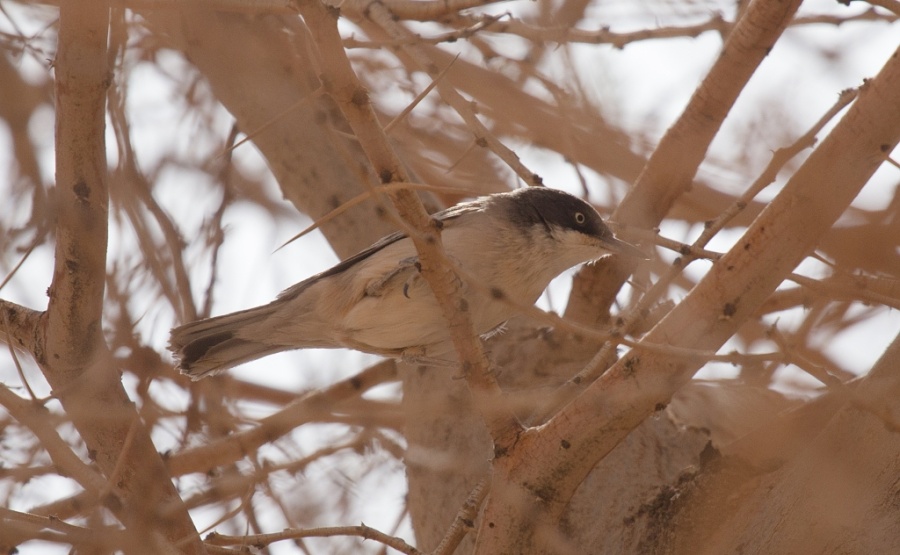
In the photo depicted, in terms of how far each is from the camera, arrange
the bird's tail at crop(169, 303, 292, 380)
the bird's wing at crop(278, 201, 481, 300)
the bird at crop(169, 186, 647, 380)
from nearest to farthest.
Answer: the bird at crop(169, 186, 647, 380), the bird's tail at crop(169, 303, 292, 380), the bird's wing at crop(278, 201, 481, 300)

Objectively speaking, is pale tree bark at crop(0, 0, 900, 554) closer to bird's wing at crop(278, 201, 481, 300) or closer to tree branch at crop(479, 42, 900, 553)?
tree branch at crop(479, 42, 900, 553)

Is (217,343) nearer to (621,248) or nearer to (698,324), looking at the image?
(621,248)

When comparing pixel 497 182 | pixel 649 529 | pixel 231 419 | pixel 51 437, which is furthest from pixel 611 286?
pixel 51 437

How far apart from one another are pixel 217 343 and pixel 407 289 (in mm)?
1094

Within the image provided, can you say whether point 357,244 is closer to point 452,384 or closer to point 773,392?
point 452,384

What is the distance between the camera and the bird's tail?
4594mm

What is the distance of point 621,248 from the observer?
461 cm

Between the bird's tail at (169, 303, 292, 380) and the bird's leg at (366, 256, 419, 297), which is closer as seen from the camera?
the bird's leg at (366, 256, 419, 297)

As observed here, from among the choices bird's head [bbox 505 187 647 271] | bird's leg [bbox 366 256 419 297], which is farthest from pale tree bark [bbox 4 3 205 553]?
bird's head [bbox 505 187 647 271]

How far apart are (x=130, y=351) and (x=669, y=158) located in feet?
8.54

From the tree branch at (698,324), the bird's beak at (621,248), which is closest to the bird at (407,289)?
the bird's beak at (621,248)

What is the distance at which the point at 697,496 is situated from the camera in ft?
11.9

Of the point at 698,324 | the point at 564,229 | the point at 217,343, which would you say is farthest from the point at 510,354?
the point at 698,324

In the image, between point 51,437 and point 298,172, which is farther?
point 298,172
